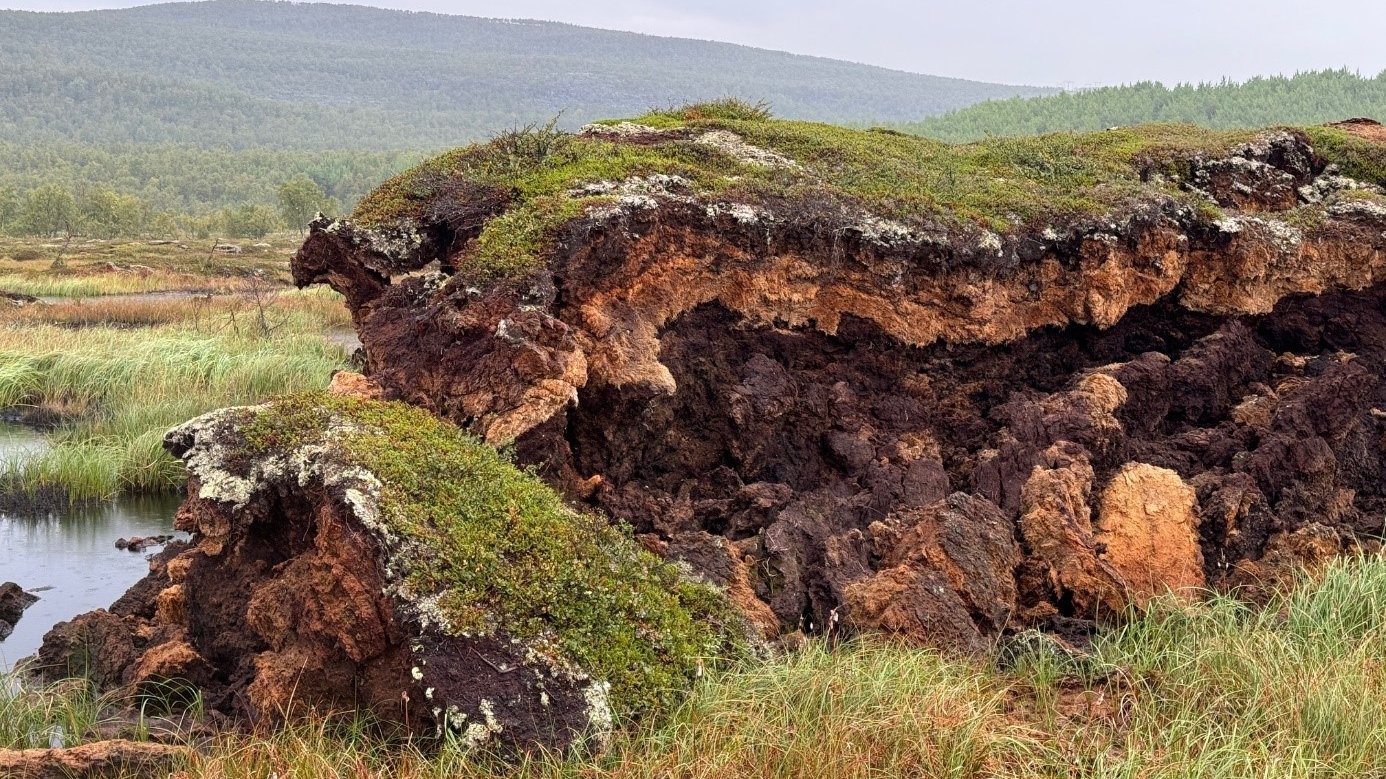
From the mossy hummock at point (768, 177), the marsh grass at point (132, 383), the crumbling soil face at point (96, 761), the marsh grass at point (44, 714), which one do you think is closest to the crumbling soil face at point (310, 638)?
the marsh grass at point (44, 714)

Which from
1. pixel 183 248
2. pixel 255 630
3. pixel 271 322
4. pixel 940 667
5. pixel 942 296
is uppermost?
pixel 942 296

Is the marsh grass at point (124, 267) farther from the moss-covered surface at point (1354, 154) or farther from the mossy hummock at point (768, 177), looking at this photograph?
the moss-covered surface at point (1354, 154)

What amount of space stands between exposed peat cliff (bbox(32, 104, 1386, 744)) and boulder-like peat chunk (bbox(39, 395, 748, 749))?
2 cm

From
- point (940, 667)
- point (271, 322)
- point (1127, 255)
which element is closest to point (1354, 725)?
point (940, 667)

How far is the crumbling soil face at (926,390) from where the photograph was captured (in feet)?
24.1

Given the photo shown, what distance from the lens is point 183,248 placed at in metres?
62.3

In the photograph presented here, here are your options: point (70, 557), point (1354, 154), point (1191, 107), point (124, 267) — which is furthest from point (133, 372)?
point (1191, 107)

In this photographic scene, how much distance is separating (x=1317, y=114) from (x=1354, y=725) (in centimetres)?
7733

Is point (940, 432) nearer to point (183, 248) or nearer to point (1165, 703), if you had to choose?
point (1165, 703)

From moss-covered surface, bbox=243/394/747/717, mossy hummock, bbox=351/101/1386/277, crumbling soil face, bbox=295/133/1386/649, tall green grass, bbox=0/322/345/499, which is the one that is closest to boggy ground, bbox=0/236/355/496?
tall green grass, bbox=0/322/345/499

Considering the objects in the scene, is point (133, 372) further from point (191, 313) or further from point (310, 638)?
point (310, 638)

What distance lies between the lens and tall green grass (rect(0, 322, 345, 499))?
48.5ft

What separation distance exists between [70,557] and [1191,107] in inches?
3233

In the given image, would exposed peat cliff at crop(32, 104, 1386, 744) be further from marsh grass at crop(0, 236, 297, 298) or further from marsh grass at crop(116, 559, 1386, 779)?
marsh grass at crop(0, 236, 297, 298)
